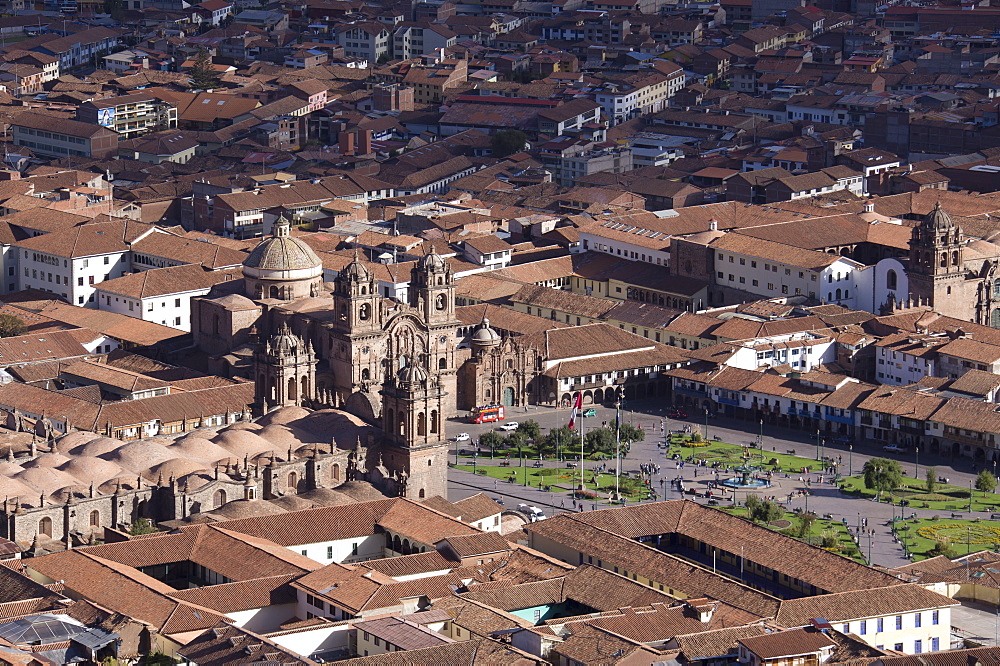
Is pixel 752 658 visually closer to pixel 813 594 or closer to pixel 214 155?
pixel 813 594

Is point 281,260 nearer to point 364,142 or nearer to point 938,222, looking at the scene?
point 938,222

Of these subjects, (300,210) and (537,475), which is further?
(300,210)

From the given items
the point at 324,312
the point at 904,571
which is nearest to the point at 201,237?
the point at 324,312

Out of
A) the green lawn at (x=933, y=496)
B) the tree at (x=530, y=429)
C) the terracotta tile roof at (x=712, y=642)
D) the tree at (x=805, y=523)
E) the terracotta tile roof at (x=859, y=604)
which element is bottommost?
the tree at (x=530, y=429)

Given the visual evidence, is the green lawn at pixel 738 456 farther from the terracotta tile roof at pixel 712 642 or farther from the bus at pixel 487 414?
the terracotta tile roof at pixel 712 642

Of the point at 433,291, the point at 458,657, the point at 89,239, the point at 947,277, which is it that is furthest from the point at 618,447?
the point at 89,239

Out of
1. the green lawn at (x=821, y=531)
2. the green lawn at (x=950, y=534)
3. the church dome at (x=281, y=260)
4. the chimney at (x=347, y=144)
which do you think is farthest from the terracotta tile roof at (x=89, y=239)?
the green lawn at (x=950, y=534)

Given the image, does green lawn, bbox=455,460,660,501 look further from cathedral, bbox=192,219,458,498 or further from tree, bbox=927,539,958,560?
tree, bbox=927,539,958,560
